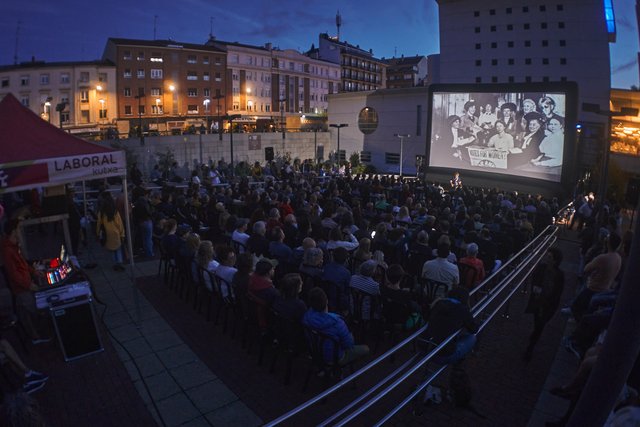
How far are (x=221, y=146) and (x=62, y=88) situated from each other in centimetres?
3167

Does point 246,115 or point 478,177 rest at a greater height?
point 246,115

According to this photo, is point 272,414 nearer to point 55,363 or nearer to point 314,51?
point 55,363

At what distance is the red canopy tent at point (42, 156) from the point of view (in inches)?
219

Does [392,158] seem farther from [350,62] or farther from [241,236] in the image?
[350,62]

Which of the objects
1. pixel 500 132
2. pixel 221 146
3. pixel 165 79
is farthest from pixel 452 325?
pixel 165 79

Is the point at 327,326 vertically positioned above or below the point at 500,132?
below

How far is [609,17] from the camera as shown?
38531 millimetres

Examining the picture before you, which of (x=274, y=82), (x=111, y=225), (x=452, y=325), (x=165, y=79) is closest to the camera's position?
(x=452, y=325)

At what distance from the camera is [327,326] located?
4672 mm

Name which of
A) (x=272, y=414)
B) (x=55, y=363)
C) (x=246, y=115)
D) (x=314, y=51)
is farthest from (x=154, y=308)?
(x=314, y=51)

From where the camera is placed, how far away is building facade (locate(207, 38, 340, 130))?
59.8 m

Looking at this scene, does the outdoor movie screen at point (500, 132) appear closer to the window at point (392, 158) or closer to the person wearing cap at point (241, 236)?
the window at point (392, 158)

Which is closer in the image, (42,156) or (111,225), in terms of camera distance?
(42,156)

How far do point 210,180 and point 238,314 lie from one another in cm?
1224
